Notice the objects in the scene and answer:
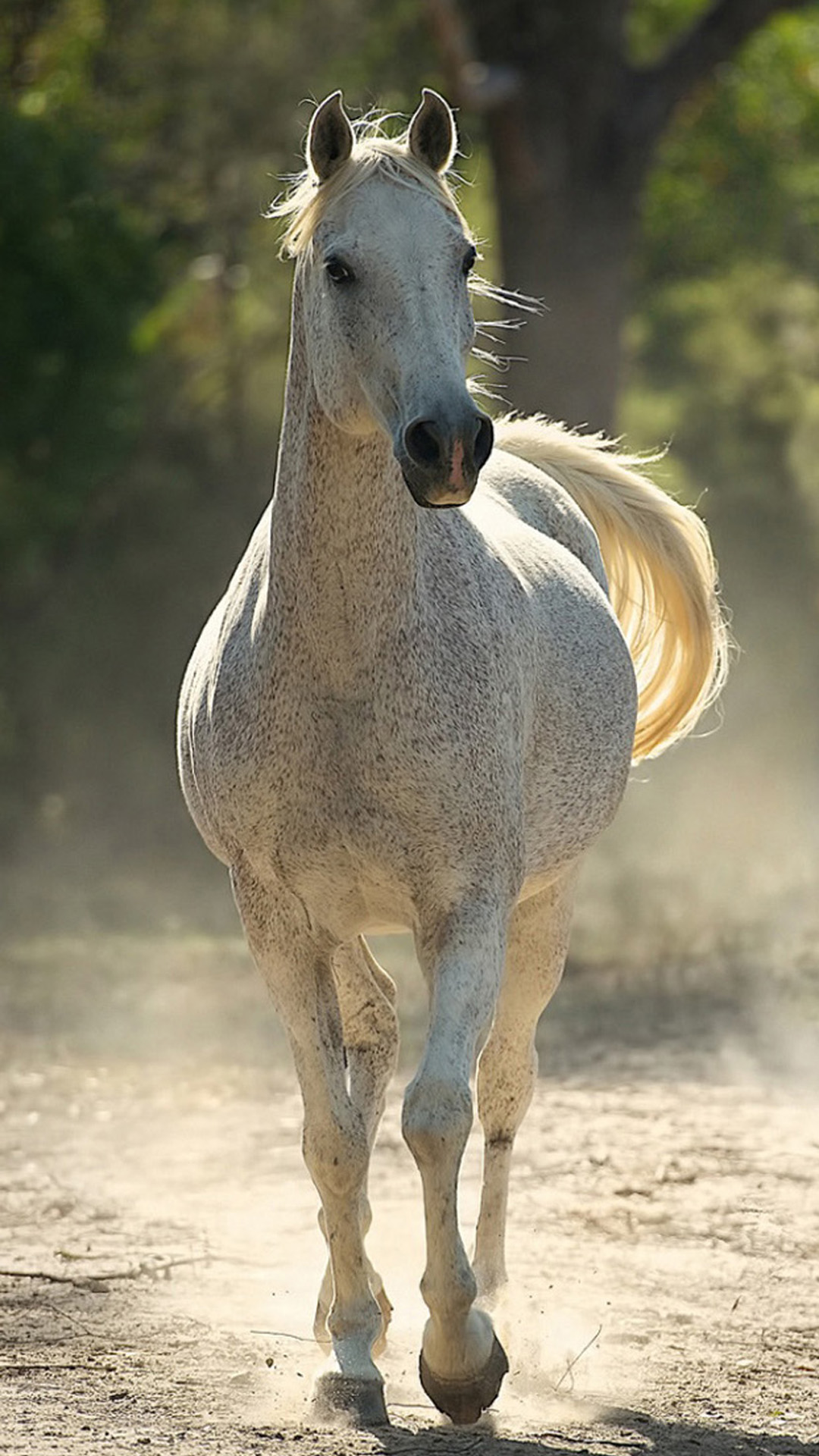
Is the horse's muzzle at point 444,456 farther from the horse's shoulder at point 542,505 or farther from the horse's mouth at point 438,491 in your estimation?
the horse's shoulder at point 542,505

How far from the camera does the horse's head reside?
3477 millimetres

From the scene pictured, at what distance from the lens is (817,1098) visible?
24.1ft

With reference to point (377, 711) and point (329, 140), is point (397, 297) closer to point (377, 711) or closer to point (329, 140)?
point (329, 140)

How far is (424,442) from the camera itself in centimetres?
347

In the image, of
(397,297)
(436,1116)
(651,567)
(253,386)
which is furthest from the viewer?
(253,386)

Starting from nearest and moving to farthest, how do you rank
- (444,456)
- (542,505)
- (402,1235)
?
(444,456) < (542,505) < (402,1235)

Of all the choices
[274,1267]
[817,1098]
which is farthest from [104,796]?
[274,1267]

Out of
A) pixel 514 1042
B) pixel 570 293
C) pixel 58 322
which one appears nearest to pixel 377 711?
pixel 514 1042

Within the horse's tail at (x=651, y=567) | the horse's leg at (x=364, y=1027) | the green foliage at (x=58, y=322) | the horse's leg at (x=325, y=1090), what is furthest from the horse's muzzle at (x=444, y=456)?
the green foliage at (x=58, y=322)

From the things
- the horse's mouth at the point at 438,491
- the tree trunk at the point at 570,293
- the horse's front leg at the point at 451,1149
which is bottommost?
the horse's front leg at the point at 451,1149

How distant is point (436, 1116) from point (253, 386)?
45.8 ft

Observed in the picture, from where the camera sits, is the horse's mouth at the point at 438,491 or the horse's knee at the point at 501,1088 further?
the horse's knee at the point at 501,1088

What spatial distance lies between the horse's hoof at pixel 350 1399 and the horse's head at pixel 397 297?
178 cm

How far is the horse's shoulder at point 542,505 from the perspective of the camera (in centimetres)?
540
